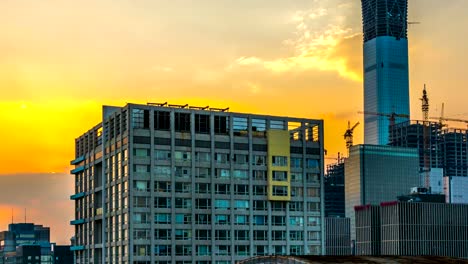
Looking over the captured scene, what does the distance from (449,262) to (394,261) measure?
1013 centimetres

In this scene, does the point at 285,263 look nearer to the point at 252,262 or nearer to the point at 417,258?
the point at 252,262

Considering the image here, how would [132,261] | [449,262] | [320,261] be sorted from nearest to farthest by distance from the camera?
[320,261]
[449,262]
[132,261]

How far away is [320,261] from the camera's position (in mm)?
127312

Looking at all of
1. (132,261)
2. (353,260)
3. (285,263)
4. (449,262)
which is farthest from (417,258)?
(132,261)

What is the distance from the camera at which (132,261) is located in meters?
200

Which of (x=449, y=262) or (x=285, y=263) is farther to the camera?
(x=449, y=262)

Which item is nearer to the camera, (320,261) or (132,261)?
(320,261)

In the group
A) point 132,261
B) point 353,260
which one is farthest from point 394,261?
point 132,261

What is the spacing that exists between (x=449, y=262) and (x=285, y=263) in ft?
91.5

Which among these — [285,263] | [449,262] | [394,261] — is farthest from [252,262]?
[449,262]

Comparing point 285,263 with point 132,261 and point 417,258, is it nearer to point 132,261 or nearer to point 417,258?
point 417,258

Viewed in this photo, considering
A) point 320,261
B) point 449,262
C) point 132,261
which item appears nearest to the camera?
point 320,261

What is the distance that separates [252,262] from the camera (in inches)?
5458

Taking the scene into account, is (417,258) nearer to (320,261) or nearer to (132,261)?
(320,261)
